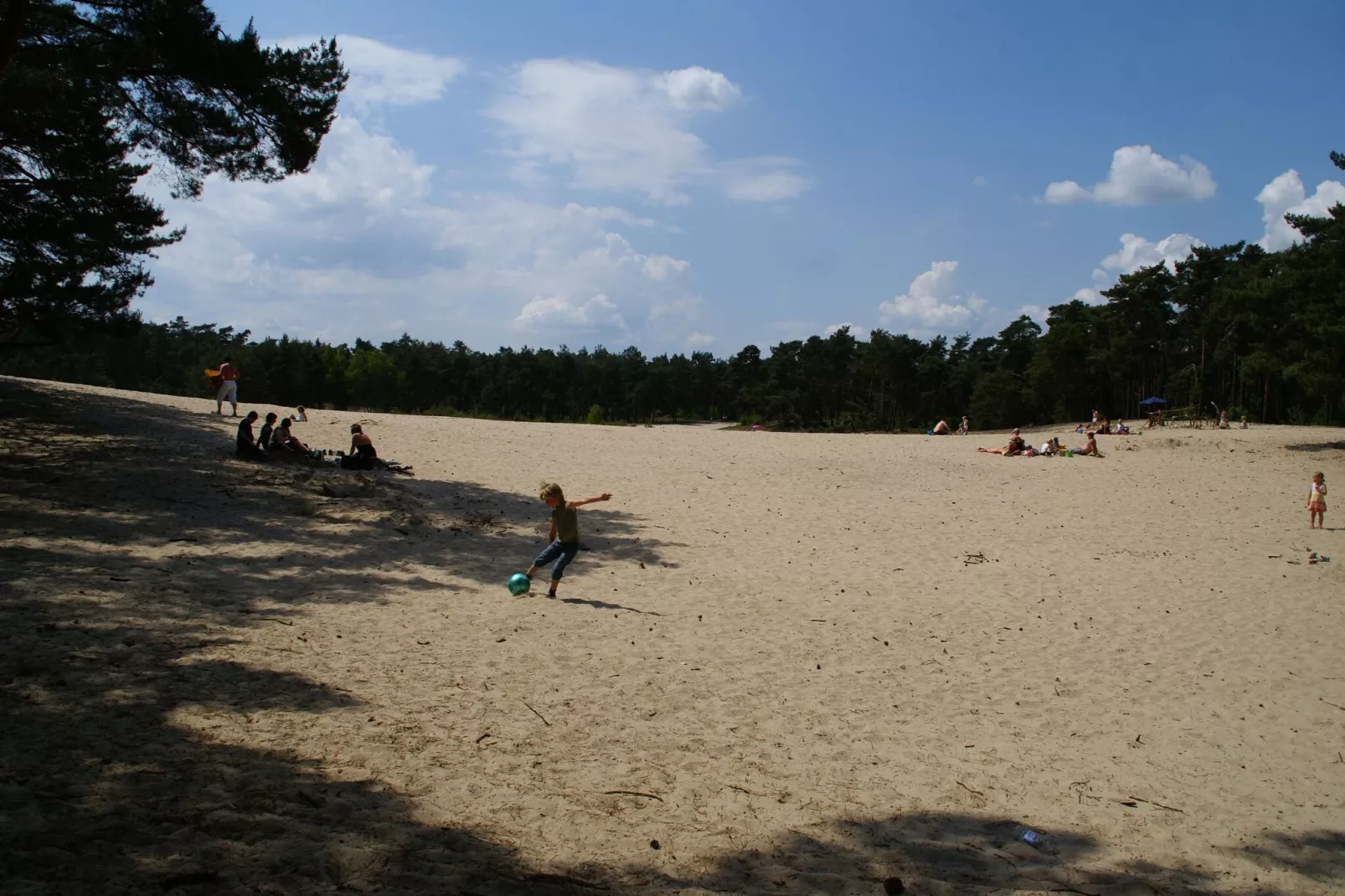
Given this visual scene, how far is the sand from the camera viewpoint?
464 centimetres

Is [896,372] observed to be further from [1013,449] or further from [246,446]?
[246,446]

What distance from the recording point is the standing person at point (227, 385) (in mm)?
23844

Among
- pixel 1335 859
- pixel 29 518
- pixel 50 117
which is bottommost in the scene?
pixel 1335 859

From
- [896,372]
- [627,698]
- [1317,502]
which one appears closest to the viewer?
[627,698]

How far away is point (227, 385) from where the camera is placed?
24.1m

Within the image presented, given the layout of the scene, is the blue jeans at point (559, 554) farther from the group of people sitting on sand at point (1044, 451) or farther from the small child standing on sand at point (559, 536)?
the group of people sitting on sand at point (1044, 451)

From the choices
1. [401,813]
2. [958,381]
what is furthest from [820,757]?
[958,381]

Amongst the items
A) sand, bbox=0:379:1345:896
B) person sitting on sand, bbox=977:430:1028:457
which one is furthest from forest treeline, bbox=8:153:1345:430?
sand, bbox=0:379:1345:896

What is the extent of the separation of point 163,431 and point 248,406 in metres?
11.0

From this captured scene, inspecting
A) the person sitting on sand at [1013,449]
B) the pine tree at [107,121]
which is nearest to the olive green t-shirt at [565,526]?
the pine tree at [107,121]

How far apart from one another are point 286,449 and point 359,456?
1447 millimetres

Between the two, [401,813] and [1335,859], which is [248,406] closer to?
[401,813]

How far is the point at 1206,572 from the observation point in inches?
565

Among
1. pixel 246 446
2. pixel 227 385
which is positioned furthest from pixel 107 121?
pixel 227 385
